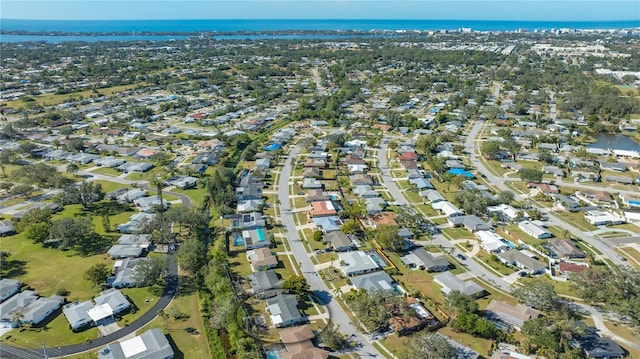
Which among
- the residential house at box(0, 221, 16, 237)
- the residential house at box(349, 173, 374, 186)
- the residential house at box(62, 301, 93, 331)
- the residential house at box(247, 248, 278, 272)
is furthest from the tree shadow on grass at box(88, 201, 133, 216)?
the residential house at box(349, 173, 374, 186)

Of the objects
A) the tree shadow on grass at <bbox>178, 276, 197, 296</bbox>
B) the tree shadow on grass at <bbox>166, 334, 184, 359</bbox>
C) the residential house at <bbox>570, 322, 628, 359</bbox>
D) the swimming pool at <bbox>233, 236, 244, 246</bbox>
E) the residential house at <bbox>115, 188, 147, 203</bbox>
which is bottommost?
the residential house at <bbox>570, 322, 628, 359</bbox>

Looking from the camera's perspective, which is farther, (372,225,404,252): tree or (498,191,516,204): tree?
(498,191,516,204): tree

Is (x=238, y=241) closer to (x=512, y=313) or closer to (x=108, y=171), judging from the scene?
(x=512, y=313)

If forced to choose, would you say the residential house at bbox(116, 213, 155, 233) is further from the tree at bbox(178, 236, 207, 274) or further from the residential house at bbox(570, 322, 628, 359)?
the residential house at bbox(570, 322, 628, 359)

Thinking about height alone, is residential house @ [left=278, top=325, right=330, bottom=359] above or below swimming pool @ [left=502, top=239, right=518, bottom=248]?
above

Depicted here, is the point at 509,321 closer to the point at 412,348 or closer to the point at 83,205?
the point at 412,348

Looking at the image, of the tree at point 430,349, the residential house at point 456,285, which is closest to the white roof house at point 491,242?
the residential house at point 456,285

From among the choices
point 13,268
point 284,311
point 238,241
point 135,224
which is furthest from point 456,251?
point 13,268
